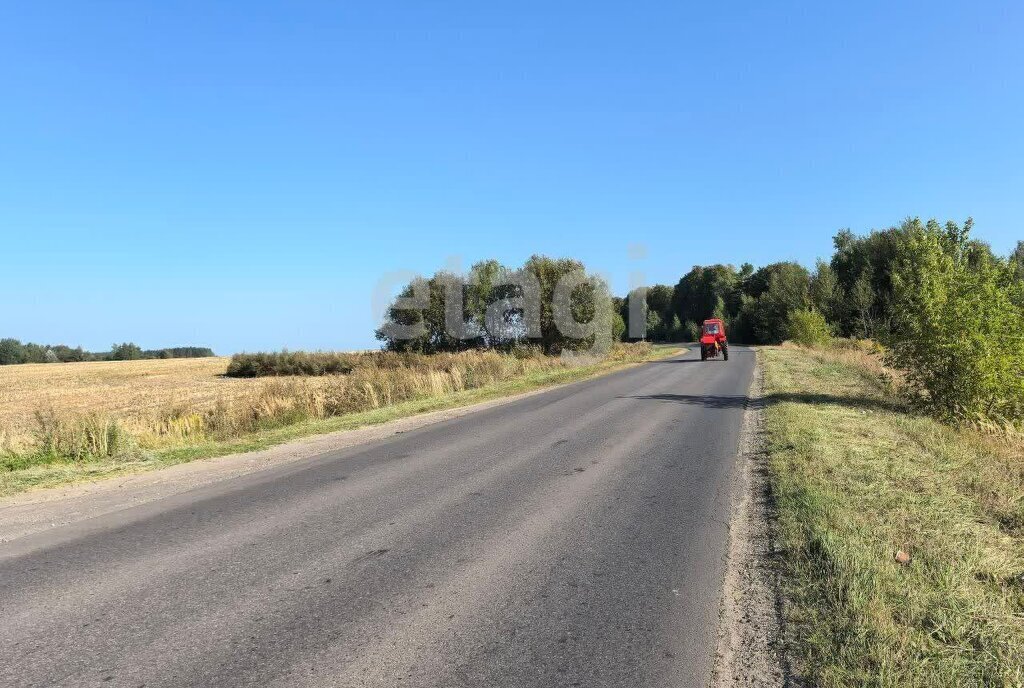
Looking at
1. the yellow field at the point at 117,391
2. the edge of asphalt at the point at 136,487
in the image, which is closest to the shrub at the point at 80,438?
the yellow field at the point at 117,391

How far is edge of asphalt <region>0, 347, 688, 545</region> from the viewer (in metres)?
6.60

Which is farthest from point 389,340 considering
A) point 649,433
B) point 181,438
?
point 649,433

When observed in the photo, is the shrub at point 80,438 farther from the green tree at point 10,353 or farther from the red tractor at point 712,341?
the green tree at point 10,353

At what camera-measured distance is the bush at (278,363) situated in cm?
5286

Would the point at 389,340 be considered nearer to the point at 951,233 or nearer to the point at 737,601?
the point at 951,233

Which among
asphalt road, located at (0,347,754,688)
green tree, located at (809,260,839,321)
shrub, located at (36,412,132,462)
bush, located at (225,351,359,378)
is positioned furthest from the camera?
green tree, located at (809,260,839,321)

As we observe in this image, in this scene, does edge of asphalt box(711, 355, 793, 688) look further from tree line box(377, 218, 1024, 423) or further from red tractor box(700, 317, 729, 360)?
red tractor box(700, 317, 729, 360)

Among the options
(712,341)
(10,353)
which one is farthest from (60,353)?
(712,341)

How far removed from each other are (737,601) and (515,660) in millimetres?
1739

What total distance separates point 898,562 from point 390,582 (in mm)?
3830

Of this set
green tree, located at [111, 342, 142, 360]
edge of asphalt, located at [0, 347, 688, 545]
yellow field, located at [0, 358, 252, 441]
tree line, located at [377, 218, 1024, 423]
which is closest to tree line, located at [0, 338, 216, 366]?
green tree, located at [111, 342, 142, 360]

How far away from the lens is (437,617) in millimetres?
3969

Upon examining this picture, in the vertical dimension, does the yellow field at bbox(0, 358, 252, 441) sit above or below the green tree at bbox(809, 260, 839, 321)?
below

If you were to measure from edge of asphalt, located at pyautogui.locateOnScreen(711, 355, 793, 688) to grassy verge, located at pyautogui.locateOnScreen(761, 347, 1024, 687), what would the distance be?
118mm
